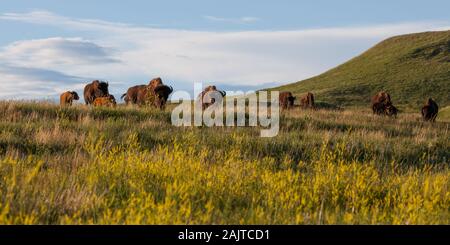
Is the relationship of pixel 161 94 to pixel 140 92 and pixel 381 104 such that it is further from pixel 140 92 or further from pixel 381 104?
pixel 381 104

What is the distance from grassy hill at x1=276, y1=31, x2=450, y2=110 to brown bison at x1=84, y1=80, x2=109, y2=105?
37981 mm

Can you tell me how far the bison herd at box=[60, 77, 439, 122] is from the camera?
24828 mm

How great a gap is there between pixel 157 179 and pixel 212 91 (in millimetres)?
23843

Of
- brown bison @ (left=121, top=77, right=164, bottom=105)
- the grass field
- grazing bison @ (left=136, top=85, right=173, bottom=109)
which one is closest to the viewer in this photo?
the grass field

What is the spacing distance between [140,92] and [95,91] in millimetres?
3214

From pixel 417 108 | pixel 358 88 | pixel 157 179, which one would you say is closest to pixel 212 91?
pixel 157 179

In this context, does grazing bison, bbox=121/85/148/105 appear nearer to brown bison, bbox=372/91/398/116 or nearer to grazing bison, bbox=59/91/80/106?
grazing bison, bbox=59/91/80/106

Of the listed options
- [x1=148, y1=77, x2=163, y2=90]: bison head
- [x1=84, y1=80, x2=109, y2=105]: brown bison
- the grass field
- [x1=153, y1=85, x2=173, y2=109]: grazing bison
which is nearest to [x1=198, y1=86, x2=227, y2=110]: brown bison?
[x1=148, y1=77, x2=163, y2=90]: bison head

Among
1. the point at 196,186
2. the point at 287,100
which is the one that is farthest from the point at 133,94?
the point at 196,186

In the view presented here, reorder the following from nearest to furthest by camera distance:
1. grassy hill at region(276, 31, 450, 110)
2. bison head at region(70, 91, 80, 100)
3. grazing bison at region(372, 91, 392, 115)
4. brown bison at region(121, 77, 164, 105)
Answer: brown bison at region(121, 77, 164, 105) → bison head at region(70, 91, 80, 100) → grazing bison at region(372, 91, 392, 115) → grassy hill at region(276, 31, 450, 110)

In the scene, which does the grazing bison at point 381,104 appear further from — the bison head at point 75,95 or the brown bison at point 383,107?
the bison head at point 75,95
